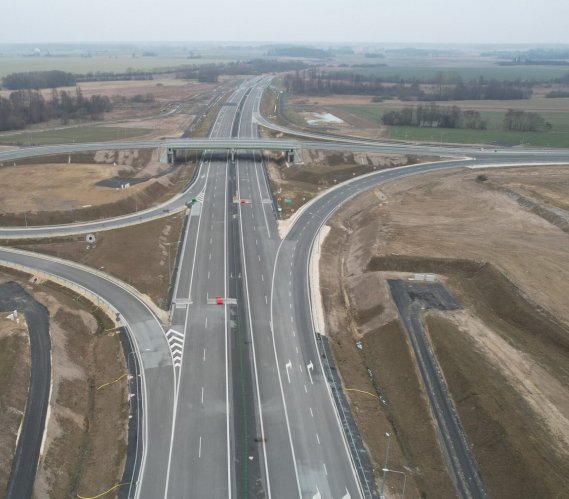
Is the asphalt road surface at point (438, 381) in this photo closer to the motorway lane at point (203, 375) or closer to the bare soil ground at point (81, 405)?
the motorway lane at point (203, 375)

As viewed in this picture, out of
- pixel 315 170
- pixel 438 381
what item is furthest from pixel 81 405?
pixel 315 170

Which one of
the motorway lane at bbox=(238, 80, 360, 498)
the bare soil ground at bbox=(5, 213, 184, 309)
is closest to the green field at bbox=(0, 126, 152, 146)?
the bare soil ground at bbox=(5, 213, 184, 309)

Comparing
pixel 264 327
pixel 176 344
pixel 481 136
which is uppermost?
pixel 481 136

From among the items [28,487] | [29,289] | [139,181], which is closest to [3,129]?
[139,181]

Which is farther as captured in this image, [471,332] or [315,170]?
[315,170]

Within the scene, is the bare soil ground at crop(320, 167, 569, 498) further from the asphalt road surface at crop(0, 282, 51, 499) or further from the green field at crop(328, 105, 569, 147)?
the green field at crop(328, 105, 569, 147)

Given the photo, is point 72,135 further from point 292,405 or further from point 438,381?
point 438,381
